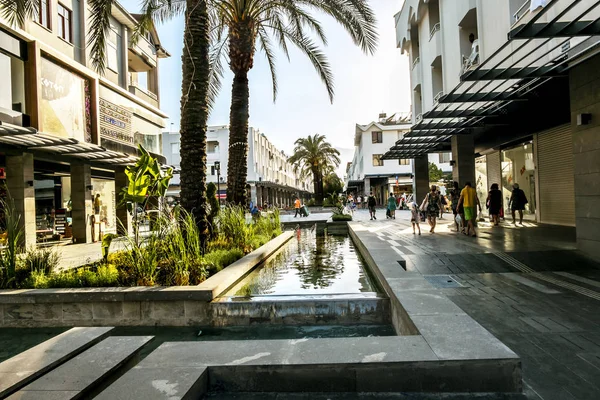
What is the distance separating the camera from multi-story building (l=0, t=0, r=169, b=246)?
1289 centimetres

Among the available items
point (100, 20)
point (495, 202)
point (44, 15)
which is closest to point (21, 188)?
point (44, 15)

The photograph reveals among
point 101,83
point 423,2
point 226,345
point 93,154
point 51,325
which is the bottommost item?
point 51,325

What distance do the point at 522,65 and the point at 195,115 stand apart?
7.99m

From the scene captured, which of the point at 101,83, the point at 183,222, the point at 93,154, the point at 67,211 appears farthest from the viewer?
the point at 67,211

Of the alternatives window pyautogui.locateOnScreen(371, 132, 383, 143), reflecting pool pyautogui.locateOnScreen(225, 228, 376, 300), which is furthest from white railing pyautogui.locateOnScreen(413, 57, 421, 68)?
window pyautogui.locateOnScreen(371, 132, 383, 143)

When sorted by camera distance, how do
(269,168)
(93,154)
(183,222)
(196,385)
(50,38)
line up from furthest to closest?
(269,168) < (93,154) < (50,38) < (183,222) < (196,385)

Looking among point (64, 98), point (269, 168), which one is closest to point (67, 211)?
point (64, 98)

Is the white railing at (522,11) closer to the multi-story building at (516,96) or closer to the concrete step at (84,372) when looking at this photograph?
the multi-story building at (516,96)

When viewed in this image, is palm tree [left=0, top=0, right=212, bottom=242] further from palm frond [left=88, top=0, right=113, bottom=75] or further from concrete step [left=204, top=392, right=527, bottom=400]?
concrete step [left=204, top=392, right=527, bottom=400]

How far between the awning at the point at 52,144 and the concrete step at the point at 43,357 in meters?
8.89

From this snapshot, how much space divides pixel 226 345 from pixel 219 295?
2450mm

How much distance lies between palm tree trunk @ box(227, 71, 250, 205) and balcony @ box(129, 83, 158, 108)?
10.9 metres

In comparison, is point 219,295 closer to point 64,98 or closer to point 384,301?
point 384,301

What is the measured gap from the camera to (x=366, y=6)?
11547 millimetres
